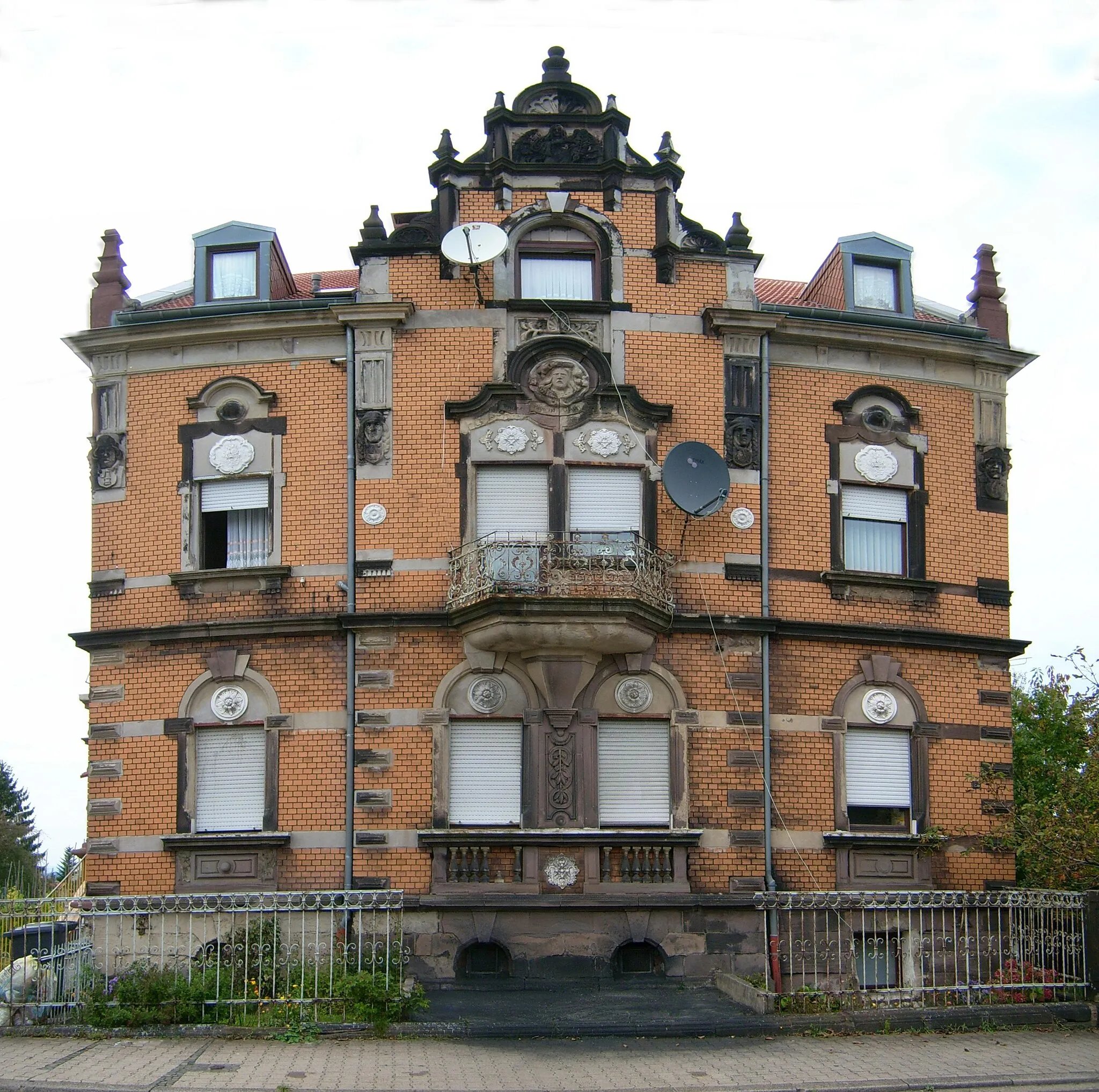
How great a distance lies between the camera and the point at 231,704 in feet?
77.1

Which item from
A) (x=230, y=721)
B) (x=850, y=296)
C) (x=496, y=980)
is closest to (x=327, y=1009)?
(x=496, y=980)

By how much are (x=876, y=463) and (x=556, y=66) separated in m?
8.80

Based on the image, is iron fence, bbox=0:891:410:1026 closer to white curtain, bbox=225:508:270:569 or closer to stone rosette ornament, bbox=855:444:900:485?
white curtain, bbox=225:508:270:569

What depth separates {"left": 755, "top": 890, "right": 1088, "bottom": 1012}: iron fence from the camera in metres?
19.7

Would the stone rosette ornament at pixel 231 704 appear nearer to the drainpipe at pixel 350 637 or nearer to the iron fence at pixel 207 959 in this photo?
the drainpipe at pixel 350 637

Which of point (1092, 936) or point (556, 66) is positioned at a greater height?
point (556, 66)

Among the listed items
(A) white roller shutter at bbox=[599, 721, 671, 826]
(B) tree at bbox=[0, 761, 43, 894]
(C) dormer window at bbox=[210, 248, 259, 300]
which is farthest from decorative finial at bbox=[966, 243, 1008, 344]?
(B) tree at bbox=[0, 761, 43, 894]

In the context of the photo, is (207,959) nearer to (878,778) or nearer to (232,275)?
(878,778)

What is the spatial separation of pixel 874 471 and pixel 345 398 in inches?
351

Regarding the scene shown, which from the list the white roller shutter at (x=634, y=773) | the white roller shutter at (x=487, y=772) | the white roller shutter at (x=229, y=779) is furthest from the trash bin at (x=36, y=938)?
the white roller shutter at (x=634, y=773)

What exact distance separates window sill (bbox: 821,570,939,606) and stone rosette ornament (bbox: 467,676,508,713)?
568 centimetres

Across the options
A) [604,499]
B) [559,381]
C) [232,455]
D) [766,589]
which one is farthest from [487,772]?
[232,455]

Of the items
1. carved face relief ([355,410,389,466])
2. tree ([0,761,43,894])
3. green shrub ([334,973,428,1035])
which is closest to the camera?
green shrub ([334,973,428,1035])

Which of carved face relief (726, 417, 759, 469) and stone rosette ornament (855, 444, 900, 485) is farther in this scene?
stone rosette ornament (855, 444, 900, 485)
